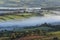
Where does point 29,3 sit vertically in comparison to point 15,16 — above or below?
above

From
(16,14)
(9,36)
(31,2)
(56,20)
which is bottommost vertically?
(9,36)

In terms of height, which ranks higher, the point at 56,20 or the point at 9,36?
the point at 56,20

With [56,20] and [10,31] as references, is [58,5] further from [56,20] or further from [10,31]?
[10,31]

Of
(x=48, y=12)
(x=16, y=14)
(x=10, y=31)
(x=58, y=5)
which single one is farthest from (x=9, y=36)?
(x=58, y=5)

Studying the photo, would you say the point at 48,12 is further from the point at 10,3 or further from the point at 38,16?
the point at 10,3

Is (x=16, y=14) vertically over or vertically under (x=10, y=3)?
under

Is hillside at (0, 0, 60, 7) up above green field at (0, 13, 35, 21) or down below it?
above

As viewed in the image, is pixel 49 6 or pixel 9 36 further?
pixel 49 6

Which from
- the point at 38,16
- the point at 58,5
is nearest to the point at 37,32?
the point at 38,16

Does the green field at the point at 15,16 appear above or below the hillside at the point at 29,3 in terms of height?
below
